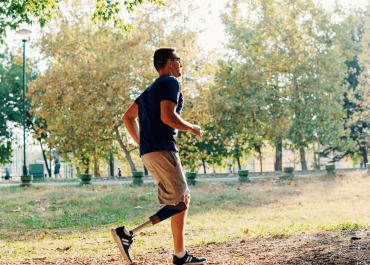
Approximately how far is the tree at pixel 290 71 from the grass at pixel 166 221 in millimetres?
6779

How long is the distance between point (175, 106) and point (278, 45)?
19.3 m

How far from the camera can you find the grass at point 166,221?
574 centimetres

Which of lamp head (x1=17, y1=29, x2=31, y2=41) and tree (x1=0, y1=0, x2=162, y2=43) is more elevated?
lamp head (x1=17, y1=29, x2=31, y2=41)

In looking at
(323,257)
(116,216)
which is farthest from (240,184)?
(323,257)

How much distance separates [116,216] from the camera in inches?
344

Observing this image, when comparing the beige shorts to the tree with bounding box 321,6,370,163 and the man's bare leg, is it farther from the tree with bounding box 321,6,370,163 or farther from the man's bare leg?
the tree with bounding box 321,6,370,163

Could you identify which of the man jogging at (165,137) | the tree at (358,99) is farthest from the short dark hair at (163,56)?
the tree at (358,99)

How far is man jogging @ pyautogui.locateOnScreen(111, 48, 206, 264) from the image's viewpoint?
3.36m

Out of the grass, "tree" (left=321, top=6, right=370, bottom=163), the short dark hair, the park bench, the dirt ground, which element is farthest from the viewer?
"tree" (left=321, top=6, right=370, bottom=163)

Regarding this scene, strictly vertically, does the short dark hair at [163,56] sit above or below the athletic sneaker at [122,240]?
above

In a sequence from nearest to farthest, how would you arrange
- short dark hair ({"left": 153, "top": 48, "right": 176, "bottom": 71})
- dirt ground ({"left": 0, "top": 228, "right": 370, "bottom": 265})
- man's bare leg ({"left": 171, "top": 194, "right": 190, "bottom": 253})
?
man's bare leg ({"left": 171, "top": 194, "right": 190, "bottom": 253}) → short dark hair ({"left": 153, "top": 48, "right": 176, "bottom": 71}) → dirt ground ({"left": 0, "top": 228, "right": 370, "bottom": 265})

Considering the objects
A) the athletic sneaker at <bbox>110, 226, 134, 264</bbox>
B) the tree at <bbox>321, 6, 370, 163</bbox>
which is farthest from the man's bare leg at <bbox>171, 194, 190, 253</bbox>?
the tree at <bbox>321, 6, 370, 163</bbox>

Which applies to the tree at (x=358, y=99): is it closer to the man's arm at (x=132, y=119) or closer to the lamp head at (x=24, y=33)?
the lamp head at (x=24, y=33)

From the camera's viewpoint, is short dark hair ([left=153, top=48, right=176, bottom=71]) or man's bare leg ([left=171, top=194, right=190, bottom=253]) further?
short dark hair ([left=153, top=48, right=176, bottom=71])
